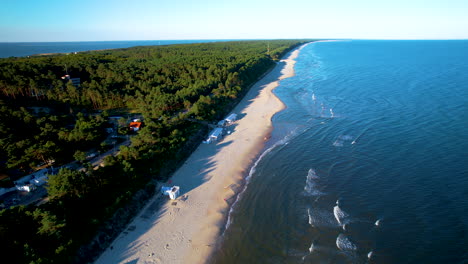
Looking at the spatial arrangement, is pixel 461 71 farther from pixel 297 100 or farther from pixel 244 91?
pixel 244 91

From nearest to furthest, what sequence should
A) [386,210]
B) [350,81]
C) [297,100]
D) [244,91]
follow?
[386,210]
[297,100]
[244,91]
[350,81]

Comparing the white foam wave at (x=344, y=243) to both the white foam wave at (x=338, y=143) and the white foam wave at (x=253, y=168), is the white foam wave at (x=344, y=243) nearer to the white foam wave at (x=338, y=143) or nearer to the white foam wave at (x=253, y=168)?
the white foam wave at (x=253, y=168)

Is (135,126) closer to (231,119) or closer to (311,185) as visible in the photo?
(231,119)

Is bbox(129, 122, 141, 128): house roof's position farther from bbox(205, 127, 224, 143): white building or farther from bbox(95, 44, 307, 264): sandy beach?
bbox(205, 127, 224, 143): white building

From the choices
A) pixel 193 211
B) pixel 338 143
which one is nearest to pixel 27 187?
pixel 193 211

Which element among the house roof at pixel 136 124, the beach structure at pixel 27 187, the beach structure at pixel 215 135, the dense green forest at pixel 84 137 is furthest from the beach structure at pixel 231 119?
the beach structure at pixel 27 187

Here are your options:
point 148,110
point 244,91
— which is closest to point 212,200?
point 148,110
